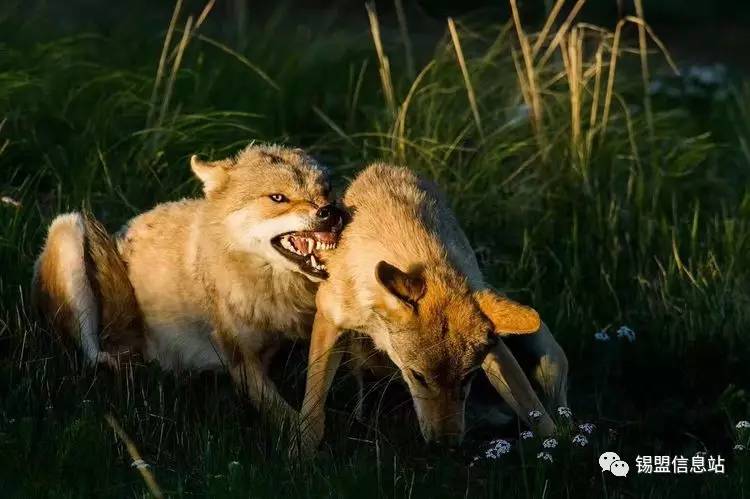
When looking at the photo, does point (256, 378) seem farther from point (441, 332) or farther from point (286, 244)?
point (441, 332)

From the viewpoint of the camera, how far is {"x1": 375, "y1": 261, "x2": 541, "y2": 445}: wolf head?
5.87 metres

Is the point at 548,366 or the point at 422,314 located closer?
the point at 422,314

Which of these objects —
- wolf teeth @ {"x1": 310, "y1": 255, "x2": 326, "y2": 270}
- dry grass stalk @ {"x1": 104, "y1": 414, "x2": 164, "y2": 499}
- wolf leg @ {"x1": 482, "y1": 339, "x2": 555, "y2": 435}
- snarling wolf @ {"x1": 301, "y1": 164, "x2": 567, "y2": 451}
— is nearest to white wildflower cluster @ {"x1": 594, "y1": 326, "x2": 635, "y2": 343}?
snarling wolf @ {"x1": 301, "y1": 164, "x2": 567, "y2": 451}

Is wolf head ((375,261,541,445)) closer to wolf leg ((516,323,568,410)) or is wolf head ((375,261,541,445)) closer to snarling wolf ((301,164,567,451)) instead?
snarling wolf ((301,164,567,451))

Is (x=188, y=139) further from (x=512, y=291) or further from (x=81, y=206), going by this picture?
(x=512, y=291)

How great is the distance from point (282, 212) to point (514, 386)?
52.5 inches

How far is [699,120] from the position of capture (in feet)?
37.3

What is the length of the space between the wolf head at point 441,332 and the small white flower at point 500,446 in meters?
0.15

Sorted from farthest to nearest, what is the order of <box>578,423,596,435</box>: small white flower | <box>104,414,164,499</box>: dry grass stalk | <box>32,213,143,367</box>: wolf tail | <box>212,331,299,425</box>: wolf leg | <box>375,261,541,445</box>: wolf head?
<box>32,213,143,367</box>: wolf tail, <box>212,331,299,425</box>: wolf leg, <box>578,423,596,435</box>: small white flower, <box>375,261,541,445</box>: wolf head, <box>104,414,164,499</box>: dry grass stalk

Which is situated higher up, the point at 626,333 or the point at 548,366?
the point at 626,333

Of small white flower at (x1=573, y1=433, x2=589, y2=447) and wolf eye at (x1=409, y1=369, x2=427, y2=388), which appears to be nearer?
small white flower at (x1=573, y1=433, x2=589, y2=447)

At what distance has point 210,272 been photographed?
266 inches

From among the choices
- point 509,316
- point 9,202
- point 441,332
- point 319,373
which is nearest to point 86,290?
point 9,202

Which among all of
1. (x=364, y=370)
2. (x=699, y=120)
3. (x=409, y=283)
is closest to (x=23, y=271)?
(x=364, y=370)
